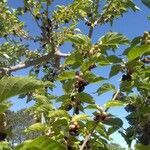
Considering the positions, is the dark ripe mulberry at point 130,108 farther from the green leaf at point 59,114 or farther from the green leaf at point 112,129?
the green leaf at point 59,114

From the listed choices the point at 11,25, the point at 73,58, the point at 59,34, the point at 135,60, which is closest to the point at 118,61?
the point at 135,60

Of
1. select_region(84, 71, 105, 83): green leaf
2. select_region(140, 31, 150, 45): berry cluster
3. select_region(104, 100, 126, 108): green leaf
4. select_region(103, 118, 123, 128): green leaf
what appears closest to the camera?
select_region(104, 100, 126, 108): green leaf

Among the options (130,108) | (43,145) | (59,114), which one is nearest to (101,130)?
(59,114)

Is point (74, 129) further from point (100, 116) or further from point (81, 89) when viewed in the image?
point (81, 89)

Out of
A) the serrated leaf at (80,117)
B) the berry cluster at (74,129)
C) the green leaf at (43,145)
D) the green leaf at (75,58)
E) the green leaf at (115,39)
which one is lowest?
the berry cluster at (74,129)

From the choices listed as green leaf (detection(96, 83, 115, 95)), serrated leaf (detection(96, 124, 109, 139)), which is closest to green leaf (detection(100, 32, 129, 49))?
green leaf (detection(96, 83, 115, 95))

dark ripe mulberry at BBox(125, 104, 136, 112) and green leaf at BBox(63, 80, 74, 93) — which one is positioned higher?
green leaf at BBox(63, 80, 74, 93)

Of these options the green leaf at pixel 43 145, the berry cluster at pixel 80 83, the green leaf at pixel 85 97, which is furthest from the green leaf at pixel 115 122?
the green leaf at pixel 43 145

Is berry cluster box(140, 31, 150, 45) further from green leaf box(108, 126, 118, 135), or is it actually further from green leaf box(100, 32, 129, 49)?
green leaf box(108, 126, 118, 135)

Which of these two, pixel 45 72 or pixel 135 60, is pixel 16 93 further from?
pixel 45 72

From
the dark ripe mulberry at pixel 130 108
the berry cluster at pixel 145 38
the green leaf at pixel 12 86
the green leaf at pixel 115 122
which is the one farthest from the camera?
the dark ripe mulberry at pixel 130 108

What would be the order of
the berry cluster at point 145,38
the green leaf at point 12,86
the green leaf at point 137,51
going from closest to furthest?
1. the green leaf at point 12,86
2. the green leaf at point 137,51
3. the berry cluster at point 145,38

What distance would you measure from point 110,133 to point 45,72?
8787mm

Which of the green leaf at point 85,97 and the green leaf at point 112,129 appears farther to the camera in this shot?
the green leaf at point 112,129
